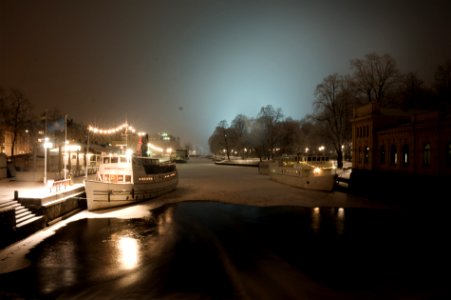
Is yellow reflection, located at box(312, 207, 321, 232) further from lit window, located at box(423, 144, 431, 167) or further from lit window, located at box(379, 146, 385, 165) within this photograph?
lit window, located at box(379, 146, 385, 165)

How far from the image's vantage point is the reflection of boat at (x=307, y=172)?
108ft

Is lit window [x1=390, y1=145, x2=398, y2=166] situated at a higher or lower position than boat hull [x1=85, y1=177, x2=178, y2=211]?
higher

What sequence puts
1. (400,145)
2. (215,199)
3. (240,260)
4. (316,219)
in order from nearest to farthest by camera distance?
(240,260)
(316,219)
(215,199)
(400,145)

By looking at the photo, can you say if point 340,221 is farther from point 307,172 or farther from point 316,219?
point 307,172

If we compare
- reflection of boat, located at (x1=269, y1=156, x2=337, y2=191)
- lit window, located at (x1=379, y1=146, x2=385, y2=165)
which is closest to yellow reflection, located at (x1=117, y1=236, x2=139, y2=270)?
reflection of boat, located at (x1=269, y1=156, x2=337, y2=191)

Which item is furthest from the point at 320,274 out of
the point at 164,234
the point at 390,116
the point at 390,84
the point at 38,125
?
the point at 38,125

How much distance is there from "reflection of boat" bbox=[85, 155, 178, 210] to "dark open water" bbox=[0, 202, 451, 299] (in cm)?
336

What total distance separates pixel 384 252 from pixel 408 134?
888 inches

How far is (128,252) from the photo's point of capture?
13773 mm

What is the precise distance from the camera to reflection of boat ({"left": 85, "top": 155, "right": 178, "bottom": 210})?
75.9ft

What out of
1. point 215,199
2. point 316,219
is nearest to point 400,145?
point 316,219

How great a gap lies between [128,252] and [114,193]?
11125mm

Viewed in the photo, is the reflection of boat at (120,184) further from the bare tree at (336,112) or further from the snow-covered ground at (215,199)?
the bare tree at (336,112)

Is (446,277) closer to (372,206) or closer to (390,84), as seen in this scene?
(372,206)
